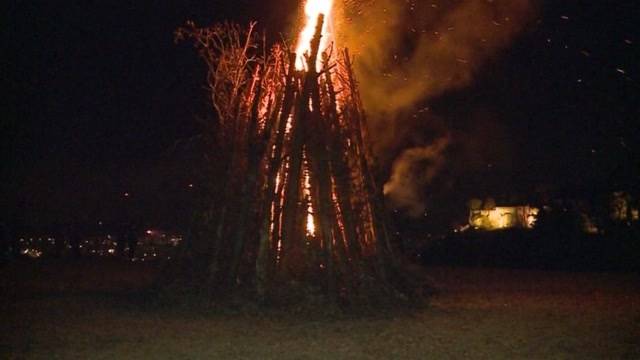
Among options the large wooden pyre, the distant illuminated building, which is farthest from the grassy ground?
the distant illuminated building

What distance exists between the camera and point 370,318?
1106 centimetres

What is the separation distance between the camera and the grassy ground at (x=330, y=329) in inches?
331

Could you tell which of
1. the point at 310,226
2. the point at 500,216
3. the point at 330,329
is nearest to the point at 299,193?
the point at 310,226

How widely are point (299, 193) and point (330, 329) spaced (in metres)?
3.09

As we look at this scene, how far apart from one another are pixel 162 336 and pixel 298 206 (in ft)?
12.7

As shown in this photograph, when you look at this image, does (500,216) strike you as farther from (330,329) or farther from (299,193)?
(330,329)

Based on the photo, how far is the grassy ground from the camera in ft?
27.6

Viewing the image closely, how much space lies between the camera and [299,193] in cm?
1260

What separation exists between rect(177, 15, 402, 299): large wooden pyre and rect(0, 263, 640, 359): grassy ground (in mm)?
1199

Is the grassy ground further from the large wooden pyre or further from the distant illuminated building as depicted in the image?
the distant illuminated building

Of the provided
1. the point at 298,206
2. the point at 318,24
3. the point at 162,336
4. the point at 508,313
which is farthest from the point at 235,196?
the point at 508,313

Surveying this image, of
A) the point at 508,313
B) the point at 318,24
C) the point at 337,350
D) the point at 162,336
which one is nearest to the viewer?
the point at 337,350

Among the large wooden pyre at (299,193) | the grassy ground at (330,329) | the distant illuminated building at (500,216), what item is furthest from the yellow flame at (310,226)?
the distant illuminated building at (500,216)

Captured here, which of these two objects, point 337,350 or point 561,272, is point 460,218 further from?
point 337,350
